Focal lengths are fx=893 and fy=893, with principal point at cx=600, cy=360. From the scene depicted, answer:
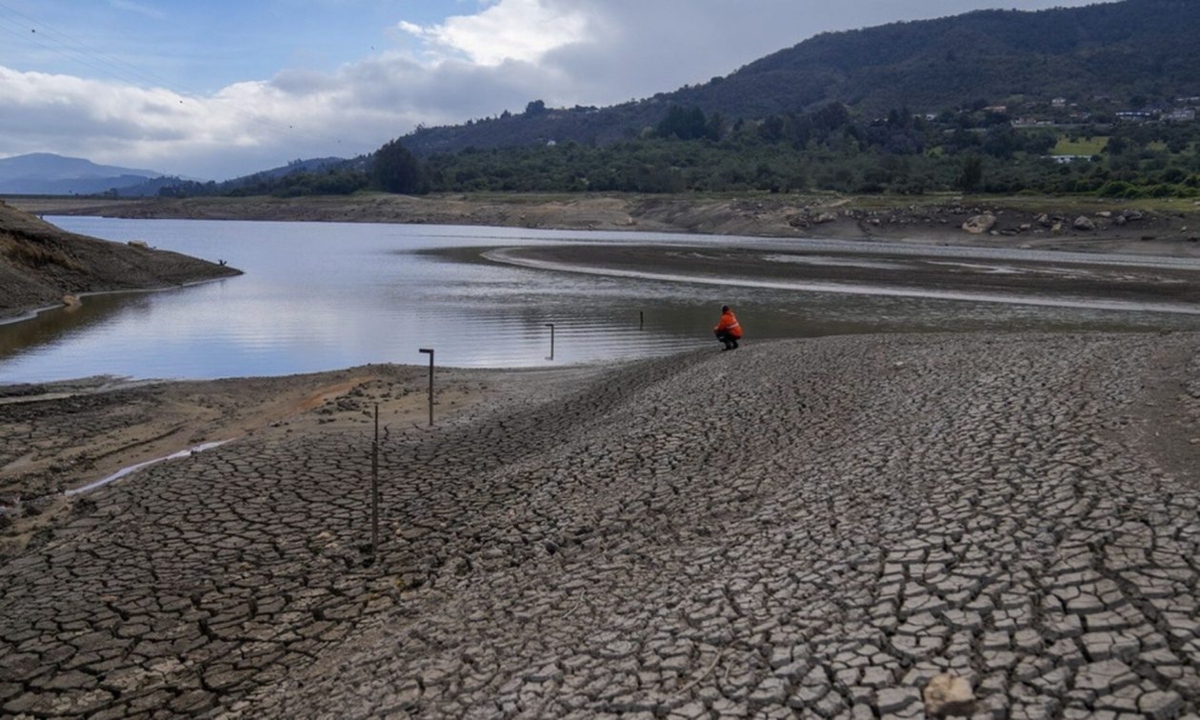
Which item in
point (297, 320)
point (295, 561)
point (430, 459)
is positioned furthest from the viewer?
point (297, 320)

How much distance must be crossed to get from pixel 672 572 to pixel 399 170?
132 metres

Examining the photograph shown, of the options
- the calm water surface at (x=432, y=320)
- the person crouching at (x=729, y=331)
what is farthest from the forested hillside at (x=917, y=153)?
the person crouching at (x=729, y=331)

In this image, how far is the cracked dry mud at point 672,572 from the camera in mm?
6047

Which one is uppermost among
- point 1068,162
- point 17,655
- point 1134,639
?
point 1068,162

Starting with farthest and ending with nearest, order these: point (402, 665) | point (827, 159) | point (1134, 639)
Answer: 1. point (827, 159)
2. point (402, 665)
3. point (1134, 639)

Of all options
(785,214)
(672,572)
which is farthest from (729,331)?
(785,214)

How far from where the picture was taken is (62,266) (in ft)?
119

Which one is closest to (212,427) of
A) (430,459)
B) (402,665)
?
(430,459)

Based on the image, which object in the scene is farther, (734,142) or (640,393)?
(734,142)

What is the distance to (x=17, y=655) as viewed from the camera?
7.89 meters

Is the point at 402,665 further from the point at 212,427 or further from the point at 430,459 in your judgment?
the point at 212,427

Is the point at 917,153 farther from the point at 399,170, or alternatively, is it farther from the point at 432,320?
the point at 432,320

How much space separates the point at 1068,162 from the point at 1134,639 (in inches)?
4682

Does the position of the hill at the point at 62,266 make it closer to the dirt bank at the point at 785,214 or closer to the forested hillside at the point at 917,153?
the dirt bank at the point at 785,214
